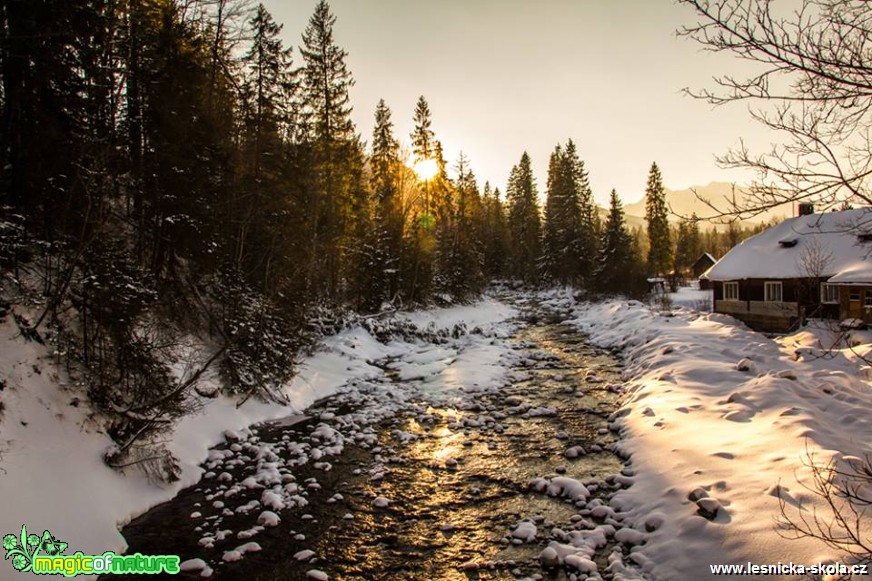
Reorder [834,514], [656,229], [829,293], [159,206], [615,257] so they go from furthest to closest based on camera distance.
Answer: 1. [656,229]
2. [615,257]
3. [829,293]
4. [159,206]
5. [834,514]

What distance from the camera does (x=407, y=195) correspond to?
29078mm

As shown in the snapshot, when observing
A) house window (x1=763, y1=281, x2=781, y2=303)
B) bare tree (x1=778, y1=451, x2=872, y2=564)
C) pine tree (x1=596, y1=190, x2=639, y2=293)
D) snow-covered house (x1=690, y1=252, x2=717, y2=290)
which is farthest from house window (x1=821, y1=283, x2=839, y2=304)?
snow-covered house (x1=690, y1=252, x2=717, y2=290)

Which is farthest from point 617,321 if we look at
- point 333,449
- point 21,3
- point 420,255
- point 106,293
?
point 21,3

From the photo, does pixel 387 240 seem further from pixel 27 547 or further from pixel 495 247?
pixel 495 247

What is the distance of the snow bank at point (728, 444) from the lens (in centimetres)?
468

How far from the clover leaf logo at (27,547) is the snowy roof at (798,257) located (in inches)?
948

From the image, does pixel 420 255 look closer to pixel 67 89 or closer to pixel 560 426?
pixel 560 426

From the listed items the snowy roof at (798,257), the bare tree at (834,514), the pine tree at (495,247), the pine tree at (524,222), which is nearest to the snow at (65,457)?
the bare tree at (834,514)

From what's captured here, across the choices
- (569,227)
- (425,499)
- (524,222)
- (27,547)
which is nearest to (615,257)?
(569,227)

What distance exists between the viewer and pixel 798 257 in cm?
2292

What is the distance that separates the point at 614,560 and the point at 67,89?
10.7 m

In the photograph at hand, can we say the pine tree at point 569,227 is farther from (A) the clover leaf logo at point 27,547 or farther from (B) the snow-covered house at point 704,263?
(A) the clover leaf logo at point 27,547
